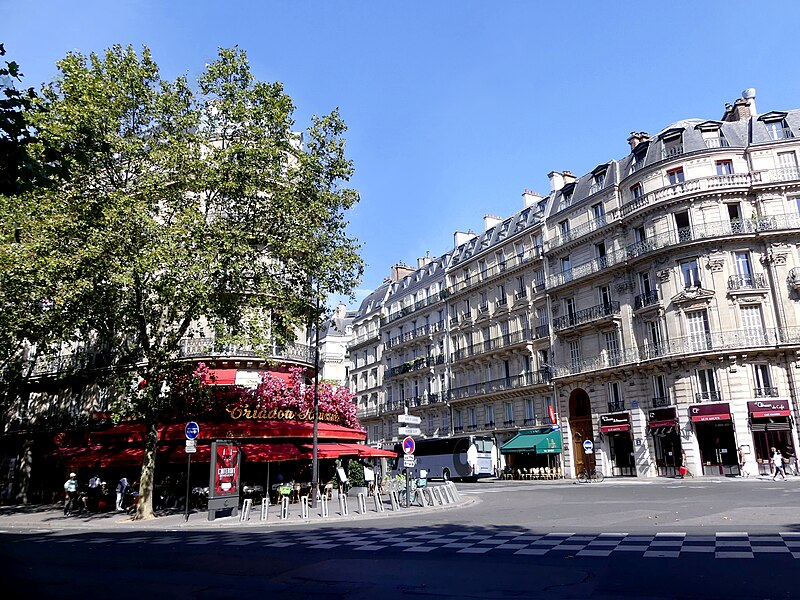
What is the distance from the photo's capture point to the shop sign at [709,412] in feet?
103

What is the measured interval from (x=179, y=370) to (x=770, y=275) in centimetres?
3032

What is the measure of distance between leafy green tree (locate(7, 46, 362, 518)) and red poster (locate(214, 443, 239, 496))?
6.96 feet

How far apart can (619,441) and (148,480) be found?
2818cm

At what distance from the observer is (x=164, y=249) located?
17.0 metres

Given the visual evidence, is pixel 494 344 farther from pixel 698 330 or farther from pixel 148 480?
pixel 148 480

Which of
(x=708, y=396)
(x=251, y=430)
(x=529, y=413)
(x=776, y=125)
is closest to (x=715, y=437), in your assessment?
(x=708, y=396)

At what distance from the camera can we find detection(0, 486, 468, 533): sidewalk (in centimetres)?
1652

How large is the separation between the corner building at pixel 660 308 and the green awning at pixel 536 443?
0.87 meters

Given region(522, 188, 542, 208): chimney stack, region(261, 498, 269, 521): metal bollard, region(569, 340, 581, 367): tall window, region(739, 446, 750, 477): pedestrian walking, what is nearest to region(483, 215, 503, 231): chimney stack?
region(522, 188, 542, 208): chimney stack

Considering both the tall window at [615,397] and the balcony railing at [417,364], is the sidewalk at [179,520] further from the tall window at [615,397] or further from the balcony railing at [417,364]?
the balcony railing at [417,364]

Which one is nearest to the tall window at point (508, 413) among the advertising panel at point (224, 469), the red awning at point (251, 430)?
the red awning at point (251, 430)

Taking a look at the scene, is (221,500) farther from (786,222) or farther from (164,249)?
(786,222)

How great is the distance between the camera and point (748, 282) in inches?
1298

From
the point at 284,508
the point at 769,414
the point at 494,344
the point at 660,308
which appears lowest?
the point at 284,508
